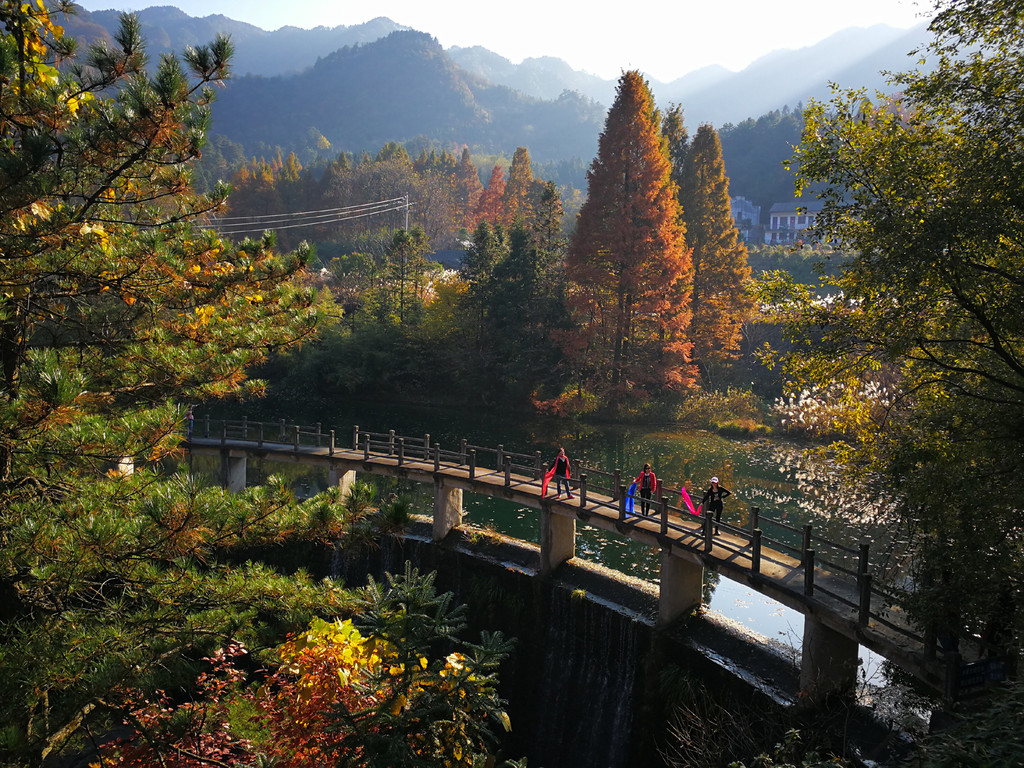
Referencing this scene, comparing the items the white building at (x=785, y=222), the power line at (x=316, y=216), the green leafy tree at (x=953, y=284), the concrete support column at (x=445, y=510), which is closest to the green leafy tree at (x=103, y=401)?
the green leafy tree at (x=953, y=284)

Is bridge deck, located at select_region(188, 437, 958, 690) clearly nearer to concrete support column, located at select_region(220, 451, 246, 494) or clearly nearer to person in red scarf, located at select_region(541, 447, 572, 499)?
person in red scarf, located at select_region(541, 447, 572, 499)

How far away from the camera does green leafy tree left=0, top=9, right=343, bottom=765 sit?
5.90m

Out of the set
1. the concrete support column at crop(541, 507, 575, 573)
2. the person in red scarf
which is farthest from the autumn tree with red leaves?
the concrete support column at crop(541, 507, 575, 573)

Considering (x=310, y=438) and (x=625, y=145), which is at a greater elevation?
(x=625, y=145)

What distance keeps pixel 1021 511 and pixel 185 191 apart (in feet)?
34.1

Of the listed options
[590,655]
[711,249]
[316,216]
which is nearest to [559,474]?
[590,655]

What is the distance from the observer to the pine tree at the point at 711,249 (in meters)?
40.3

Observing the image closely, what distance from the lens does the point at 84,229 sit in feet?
20.9

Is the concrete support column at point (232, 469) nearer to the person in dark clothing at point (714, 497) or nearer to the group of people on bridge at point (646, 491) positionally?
the group of people on bridge at point (646, 491)

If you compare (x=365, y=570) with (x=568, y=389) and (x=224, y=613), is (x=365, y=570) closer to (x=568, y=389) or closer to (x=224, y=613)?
(x=224, y=613)

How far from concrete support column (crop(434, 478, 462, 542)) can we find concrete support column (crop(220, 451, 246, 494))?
9.23 metres

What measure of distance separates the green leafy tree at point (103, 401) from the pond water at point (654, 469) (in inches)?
448

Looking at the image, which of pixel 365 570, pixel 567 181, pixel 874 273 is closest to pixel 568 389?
pixel 365 570

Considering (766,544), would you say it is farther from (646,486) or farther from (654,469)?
(654,469)
